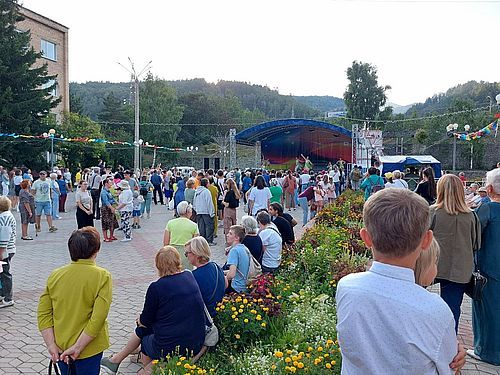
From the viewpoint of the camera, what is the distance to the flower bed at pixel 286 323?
12.1 feet

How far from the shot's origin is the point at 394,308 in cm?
156

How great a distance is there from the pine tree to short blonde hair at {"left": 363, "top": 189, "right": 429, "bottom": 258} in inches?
1209

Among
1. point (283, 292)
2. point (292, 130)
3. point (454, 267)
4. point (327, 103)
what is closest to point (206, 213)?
point (283, 292)

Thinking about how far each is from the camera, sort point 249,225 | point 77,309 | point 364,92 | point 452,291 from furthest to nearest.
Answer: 1. point 364,92
2. point 249,225
3. point 452,291
4. point 77,309

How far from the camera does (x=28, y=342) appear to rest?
18.4 ft

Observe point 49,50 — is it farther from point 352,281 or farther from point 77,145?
point 352,281

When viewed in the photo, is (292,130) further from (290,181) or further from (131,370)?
(131,370)

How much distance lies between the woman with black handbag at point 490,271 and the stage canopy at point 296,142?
36.6m

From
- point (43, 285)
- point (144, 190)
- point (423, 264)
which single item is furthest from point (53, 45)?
point (423, 264)

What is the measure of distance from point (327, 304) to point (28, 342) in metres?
3.52

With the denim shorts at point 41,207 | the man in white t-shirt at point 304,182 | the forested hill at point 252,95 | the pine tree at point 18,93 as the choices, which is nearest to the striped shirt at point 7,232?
the denim shorts at point 41,207

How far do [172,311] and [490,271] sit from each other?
317 centimetres

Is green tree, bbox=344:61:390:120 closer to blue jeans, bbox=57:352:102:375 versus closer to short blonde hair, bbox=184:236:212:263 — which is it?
short blonde hair, bbox=184:236:212:263

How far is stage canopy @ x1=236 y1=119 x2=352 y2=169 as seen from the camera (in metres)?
42.3
